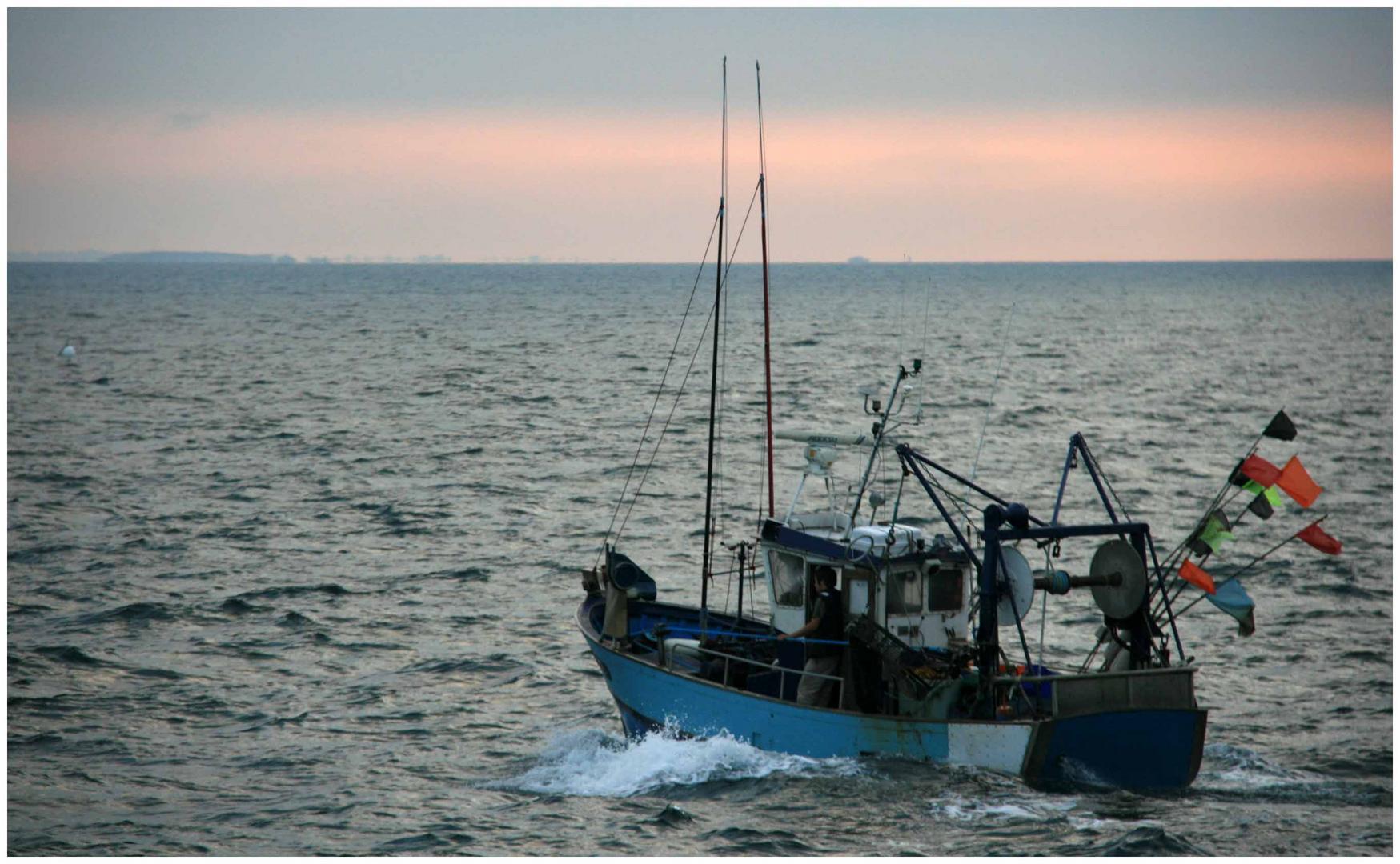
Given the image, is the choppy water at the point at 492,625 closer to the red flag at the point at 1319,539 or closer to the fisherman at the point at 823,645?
the fisherman at the point at 823,645

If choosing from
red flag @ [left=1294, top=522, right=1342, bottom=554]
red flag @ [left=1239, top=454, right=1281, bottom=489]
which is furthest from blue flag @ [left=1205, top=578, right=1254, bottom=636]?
red flag @ [left=1239, top=454, right=1281, bottom=489]

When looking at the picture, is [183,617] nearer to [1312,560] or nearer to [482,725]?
[482,725]

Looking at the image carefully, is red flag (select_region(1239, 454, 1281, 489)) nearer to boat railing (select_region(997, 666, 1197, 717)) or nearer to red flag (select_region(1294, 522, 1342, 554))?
red flag (select_region(1294, 522, 1342, 554))

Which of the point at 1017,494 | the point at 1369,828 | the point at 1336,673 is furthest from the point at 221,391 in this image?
the point at 1369,828

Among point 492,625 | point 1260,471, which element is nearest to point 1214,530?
point 1260,471

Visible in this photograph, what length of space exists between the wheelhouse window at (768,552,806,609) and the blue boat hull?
5.50ft

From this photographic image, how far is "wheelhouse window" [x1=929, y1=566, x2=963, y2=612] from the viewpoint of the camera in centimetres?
2070

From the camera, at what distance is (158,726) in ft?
76.6

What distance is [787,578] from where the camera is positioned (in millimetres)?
21344

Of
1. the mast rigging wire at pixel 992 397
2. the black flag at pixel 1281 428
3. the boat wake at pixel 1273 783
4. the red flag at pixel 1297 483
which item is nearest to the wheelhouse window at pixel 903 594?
the boat wake at pixel 1273 783

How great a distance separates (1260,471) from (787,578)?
6.26 m

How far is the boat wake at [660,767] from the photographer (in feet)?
65.5

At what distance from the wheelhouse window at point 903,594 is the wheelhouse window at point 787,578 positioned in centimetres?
124

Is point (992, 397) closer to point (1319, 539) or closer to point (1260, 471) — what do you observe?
point (1260, 471)
